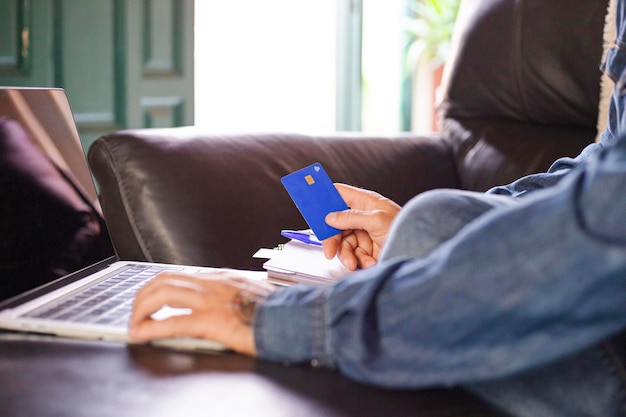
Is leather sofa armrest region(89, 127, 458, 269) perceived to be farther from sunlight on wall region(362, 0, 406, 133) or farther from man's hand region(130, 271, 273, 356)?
sunlight on wall region(362, 0, 406, 133)

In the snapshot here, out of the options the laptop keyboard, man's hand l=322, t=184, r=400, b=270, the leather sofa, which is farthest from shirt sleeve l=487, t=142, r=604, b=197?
the laptop keyboard

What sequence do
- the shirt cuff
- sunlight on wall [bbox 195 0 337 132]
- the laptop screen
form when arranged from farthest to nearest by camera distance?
sunlight on wall [bbox 195 0 337 132] < the laptop screen < the shirt cuff

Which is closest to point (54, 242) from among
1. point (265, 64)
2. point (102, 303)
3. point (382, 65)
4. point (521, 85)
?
point (102, 303)

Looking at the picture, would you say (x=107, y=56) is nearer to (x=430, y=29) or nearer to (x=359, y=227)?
(x=430, y=29)

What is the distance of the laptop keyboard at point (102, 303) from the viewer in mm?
764

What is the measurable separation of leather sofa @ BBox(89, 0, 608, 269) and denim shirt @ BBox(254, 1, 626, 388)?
0.67m

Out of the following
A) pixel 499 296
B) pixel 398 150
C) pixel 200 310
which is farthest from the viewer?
pixel 398 150

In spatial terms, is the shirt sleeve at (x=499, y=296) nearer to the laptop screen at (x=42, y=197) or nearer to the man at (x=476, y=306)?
the man at (x=476, y=306)

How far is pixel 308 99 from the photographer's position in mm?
3898

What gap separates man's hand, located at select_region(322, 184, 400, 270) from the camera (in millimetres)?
1021

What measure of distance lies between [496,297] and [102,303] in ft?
1.55

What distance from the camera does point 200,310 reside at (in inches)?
26.2

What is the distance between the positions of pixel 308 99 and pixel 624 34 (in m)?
2.88

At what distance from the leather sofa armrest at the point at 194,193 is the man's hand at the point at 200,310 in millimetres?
542
